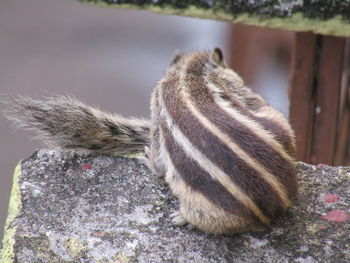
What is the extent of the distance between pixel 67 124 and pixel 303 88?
3.25 feet

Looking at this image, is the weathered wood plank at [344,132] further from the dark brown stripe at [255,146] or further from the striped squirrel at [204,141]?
the dark brown stripe at [255,146]

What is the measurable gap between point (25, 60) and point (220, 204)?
3.91 metres

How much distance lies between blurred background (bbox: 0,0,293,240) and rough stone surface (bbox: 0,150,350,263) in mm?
2561

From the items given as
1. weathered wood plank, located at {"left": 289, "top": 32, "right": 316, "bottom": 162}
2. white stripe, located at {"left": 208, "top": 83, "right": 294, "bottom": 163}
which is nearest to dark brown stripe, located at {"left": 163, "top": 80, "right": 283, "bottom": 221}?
white stripe, located at {"left": 208, "top": 83, "right": 294, "bottom": 163}

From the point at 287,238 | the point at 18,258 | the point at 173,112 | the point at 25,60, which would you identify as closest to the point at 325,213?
the point at 287,238

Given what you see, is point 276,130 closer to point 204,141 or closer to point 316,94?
point 204,141

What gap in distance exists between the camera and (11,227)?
2.05m

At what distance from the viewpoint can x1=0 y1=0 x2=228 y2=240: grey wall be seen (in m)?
5.32

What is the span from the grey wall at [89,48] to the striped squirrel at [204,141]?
8.58 ft

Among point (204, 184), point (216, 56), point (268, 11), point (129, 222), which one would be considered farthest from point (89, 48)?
point (204, 184)

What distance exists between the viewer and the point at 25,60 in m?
5.62

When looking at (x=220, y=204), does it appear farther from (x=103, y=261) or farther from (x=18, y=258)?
(x=18, y=258)

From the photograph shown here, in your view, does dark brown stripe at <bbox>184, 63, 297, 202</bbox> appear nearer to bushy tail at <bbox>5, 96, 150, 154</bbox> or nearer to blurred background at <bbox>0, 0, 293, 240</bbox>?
bushy tail at <bbox>5, 96, 150, 154</bbox>

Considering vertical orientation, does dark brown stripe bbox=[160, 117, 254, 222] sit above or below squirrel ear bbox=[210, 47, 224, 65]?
below
